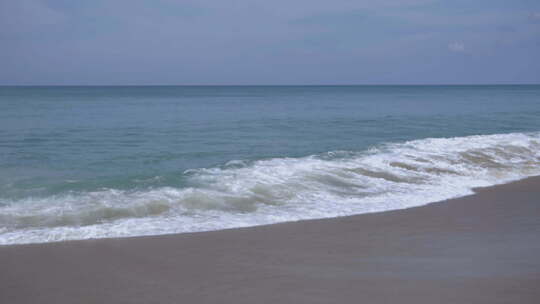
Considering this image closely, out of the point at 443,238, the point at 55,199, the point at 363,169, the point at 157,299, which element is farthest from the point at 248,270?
the point at 363,169

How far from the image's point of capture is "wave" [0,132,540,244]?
26.3ft

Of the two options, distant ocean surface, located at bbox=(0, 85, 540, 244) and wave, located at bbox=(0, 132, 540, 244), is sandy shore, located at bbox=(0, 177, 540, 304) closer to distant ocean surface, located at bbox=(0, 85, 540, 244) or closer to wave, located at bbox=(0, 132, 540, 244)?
wave, located at bbox=(0, 132, 540, 244)

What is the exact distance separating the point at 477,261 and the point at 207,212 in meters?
4.59

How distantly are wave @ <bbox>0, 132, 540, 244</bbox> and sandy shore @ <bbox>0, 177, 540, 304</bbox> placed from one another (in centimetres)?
70

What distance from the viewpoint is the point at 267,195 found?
1023 centimetres

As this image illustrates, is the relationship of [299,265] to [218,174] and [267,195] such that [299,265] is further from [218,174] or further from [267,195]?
[218,174]

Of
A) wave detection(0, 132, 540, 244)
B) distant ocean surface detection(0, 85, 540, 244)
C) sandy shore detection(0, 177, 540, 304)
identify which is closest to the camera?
sandy shore detection(0, 177, 540, 304)

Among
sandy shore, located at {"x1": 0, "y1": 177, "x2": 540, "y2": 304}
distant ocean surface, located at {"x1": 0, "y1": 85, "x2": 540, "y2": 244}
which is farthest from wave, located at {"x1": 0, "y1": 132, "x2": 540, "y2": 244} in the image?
sandy shore, located at {"x1": 0, "y1": 177, "x2": 540, "y2": 304}

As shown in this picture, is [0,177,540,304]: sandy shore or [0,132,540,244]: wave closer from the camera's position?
[0,177,540,304]: sandy shore

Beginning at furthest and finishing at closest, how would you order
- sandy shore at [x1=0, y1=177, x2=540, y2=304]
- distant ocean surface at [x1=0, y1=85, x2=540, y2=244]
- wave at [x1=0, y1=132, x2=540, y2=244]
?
distant ocean surface at [x1=0, y1=85, x2=540, y2=244]
wave at [x1=0, y1=132, x2=540, y2=244]
sandy shore at [x1=0, y1=177, x2=540, y2=304]

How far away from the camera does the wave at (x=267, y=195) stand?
8.01 m

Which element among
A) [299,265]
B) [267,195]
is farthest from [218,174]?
[299,265]

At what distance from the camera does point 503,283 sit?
208 inches

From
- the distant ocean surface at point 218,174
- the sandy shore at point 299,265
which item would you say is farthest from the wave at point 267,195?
the sandy shore at point 299,265
